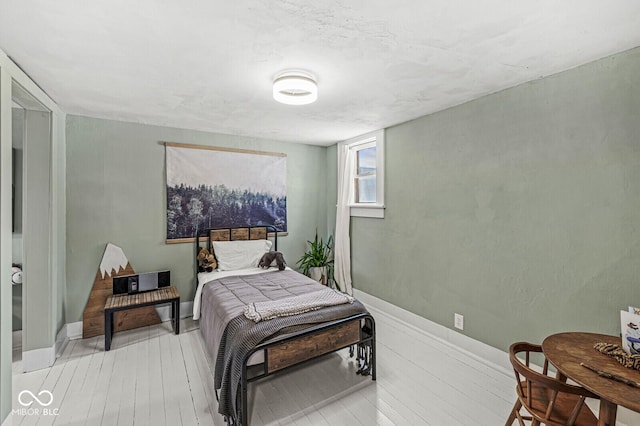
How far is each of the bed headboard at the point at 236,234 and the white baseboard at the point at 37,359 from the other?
5.04 ft

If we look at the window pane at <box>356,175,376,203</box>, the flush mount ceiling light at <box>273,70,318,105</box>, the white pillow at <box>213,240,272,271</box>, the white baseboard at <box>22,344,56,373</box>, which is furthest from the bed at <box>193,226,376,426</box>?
the flush mount ceiling light at <box>273,70,318,105</box>

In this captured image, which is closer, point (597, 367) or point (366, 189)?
point (597, 367)

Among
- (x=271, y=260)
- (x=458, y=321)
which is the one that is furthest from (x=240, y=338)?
(x=458, y=321)

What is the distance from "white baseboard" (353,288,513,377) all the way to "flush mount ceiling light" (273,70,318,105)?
2.60 m

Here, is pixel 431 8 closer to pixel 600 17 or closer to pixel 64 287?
pixel 600 17

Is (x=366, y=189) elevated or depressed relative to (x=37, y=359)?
elevated

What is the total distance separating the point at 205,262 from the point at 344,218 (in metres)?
2.00

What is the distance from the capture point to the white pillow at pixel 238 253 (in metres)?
3.74

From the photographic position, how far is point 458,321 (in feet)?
9.36

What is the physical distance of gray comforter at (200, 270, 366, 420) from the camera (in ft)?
6.26

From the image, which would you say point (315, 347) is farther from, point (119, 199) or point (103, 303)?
point (119, 199)

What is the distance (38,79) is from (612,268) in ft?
14.2

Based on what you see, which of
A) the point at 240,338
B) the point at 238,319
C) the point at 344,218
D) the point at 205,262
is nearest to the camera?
the point at 240,338

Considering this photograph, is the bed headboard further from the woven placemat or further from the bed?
the woven placemat
